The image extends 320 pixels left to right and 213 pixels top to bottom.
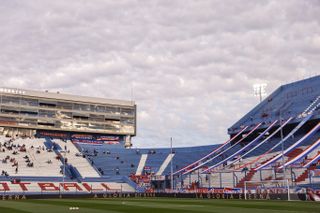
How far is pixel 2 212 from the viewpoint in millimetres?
32875

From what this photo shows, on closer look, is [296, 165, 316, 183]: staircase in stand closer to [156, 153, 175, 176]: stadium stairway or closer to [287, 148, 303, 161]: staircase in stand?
[287, 148, 303, 161]: staircase in stand

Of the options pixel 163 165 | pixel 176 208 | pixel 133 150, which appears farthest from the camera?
pixel 133 150

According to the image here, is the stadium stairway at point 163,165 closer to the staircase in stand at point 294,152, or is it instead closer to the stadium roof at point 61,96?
the staircase in stand at point 294,152

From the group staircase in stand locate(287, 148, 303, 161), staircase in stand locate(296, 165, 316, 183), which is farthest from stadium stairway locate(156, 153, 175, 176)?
staircase in stand locate(296, 165, 316, 183)

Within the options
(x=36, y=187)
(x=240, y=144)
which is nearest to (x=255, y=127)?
(x=240, y=144)

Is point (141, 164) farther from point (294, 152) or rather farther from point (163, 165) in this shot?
point (294, 152)

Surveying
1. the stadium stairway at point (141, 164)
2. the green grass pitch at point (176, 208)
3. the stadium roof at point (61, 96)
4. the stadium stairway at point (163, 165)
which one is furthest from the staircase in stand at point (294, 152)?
the stadium roof at point (61, 96)

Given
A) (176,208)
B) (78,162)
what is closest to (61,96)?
(78,162)

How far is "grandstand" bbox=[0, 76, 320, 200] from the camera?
7581cm

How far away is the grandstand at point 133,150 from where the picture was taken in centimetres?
7581

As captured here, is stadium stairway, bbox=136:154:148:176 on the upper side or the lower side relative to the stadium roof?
lower

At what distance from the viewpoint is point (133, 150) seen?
115m

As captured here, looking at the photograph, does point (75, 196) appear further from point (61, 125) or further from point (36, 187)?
point (61, 125)

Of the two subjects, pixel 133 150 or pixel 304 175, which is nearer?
pixel 304 175
